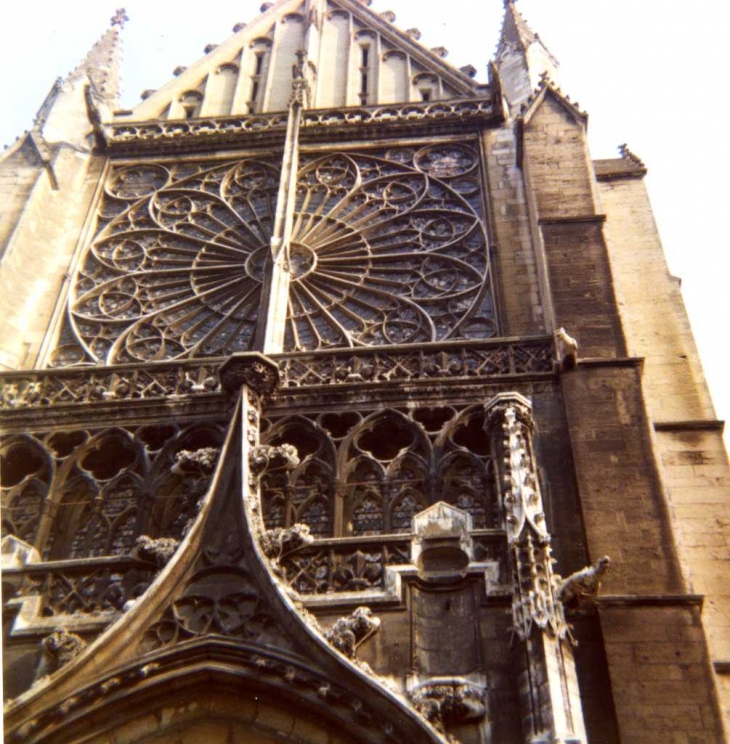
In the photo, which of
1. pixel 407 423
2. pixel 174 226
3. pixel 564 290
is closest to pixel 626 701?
pixel 407 423

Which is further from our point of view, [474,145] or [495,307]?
[474,145]

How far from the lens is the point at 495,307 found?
14281mm

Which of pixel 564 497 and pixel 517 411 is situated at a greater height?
pixel 517 411

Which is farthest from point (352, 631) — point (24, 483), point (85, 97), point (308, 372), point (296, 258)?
point (85, 97)

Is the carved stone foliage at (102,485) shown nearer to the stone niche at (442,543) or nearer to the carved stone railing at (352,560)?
the carved stone railing at (352,560)

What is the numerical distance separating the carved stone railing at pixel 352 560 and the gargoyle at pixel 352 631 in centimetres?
69

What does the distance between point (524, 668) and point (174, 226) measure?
10159mm

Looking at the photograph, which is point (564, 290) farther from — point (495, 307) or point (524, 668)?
point (524, 668)

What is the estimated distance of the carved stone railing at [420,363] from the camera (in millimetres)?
12086

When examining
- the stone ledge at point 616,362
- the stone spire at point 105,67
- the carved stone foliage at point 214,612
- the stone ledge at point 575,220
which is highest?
the stone spire at point 105,67

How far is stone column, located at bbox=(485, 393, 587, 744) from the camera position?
8.02 meters

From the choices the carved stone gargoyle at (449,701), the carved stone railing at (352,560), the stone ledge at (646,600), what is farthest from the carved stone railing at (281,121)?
the carved stone gargoyle at (449,701)

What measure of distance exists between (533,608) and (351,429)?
136 inches

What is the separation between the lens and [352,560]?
9984mm
